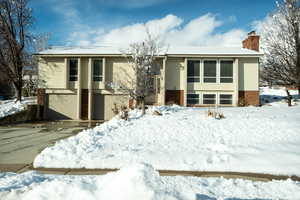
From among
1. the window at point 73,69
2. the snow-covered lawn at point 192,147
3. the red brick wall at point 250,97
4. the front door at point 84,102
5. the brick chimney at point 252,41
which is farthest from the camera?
the brick chimney at point 252,41

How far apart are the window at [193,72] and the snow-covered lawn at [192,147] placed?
924 centimetres

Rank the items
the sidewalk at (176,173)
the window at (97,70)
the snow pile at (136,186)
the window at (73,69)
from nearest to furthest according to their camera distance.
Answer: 1. the snow pile at (136,186)
2. the sidewalk at (176,173)
3. the window at (97,70)
4. the window at (73,69)

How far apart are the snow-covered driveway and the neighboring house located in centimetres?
904

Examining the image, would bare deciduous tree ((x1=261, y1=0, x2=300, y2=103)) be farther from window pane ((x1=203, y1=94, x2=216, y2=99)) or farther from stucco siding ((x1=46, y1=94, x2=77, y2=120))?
stucco siding ((x1=46, y1=94, x2=77, y2=120))

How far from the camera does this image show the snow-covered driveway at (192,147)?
494cm

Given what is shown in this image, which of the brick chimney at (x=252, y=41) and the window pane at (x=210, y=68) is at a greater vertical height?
the brick chimney at (x=252, y=41)

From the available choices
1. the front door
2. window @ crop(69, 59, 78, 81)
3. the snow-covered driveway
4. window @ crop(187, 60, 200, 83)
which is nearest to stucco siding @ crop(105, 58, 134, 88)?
the front door

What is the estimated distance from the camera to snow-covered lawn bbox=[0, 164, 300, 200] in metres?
2.60

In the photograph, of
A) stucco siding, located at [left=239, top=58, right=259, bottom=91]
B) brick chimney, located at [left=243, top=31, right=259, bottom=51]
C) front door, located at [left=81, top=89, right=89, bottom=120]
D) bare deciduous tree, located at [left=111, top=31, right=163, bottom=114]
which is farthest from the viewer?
brick chimney, located at [left=243, top=31, right=259, bottom=51]

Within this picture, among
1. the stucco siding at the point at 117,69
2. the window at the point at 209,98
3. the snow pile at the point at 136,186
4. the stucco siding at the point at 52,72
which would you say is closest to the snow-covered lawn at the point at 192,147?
the snow pile at the point at 136,186

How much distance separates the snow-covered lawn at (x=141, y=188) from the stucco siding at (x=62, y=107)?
14.6 meters

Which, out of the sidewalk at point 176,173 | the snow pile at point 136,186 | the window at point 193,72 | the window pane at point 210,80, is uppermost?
the window at point 193,72

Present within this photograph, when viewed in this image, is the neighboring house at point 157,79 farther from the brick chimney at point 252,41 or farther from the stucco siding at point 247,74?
the brick chimney at point 252,41

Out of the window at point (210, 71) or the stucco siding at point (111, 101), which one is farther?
the stucco siding at point (111, 101)
